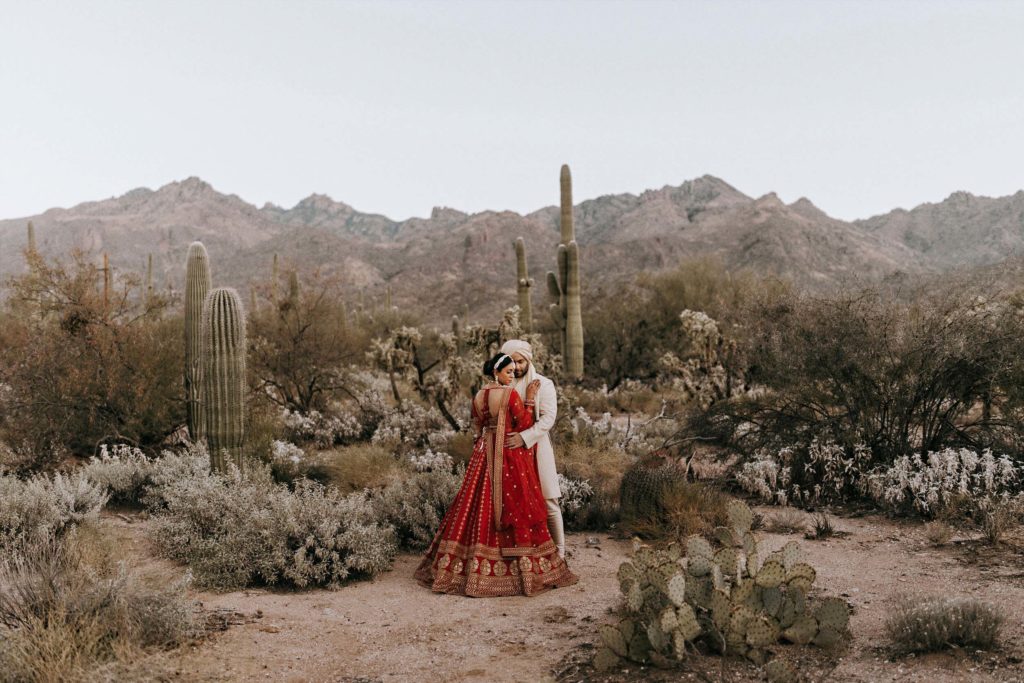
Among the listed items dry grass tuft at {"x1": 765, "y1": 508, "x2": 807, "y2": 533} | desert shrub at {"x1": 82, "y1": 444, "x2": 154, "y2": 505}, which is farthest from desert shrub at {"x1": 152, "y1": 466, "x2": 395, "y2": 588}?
dry grass tuft at {"x1": 765, "y1": 508, "x2": 807, "y2": 533}

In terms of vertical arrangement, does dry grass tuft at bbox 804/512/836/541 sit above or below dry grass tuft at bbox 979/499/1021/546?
below

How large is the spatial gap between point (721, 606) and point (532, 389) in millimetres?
2452

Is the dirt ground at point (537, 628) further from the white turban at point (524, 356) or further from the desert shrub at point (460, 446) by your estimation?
the desert shrub at point (460, 446)

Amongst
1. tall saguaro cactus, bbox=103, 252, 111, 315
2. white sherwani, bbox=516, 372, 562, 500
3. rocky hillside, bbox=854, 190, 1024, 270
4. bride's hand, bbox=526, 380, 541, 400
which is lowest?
white sherwani, bbox=516, 372, 562, 500

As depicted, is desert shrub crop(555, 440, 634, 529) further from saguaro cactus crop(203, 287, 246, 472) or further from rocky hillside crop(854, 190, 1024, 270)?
rocky hillside crop(854, 190, 1024, 270)

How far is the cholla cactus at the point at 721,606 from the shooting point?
4410 mm

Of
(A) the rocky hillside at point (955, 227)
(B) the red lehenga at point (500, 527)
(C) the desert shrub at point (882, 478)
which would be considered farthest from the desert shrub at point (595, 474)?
(A) the rocky hillside at point (955, 227)

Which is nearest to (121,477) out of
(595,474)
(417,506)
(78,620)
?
(417,506)

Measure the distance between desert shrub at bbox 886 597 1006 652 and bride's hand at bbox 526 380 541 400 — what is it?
2992mm

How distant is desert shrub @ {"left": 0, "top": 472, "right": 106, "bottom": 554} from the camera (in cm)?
651

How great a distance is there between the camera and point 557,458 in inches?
376

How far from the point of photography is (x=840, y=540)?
23.9 feet

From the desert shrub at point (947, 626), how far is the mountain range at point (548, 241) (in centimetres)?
3733

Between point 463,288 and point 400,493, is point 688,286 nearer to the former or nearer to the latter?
point 400,493
